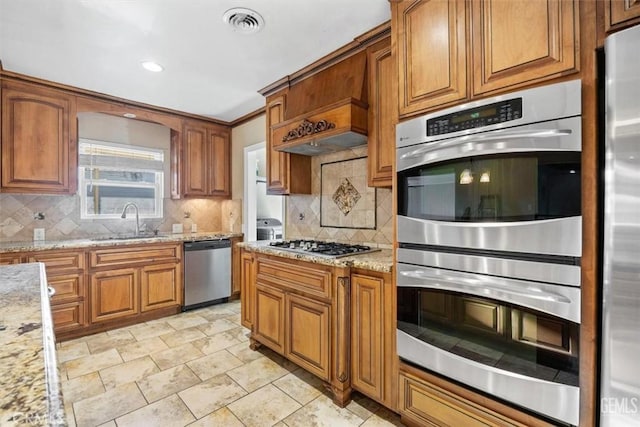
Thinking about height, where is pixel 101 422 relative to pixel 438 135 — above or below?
below

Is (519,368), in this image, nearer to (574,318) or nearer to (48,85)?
(574,318)

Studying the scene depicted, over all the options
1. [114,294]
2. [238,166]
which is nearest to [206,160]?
[238,166]

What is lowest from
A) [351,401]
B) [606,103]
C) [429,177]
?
[351,401]

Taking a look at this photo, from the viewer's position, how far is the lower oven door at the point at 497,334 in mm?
1162

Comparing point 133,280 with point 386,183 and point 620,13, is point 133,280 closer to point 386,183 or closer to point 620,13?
point 386,183

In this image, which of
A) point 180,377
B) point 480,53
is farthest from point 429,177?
point 180,377

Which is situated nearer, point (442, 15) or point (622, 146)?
point (622, 146)

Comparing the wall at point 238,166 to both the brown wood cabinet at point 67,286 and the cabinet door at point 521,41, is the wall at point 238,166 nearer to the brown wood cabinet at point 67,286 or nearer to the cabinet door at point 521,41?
the brown wood cabinet at point 67,286

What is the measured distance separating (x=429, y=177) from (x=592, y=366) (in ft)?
3.18

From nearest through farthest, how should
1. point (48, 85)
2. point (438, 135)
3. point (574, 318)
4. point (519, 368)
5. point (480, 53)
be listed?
1. point (574, 318)
2. point (519, 368)
3. point (480, 53)
4. point (438, 135)
5. point (48, 85)

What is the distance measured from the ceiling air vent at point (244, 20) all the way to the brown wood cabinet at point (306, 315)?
1678 mm

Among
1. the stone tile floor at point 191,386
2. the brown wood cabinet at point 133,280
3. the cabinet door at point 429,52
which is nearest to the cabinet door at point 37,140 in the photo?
the brown wood cabinet at point 133,280

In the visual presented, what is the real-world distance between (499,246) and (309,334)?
142 centimetres

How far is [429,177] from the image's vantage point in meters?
1.56
